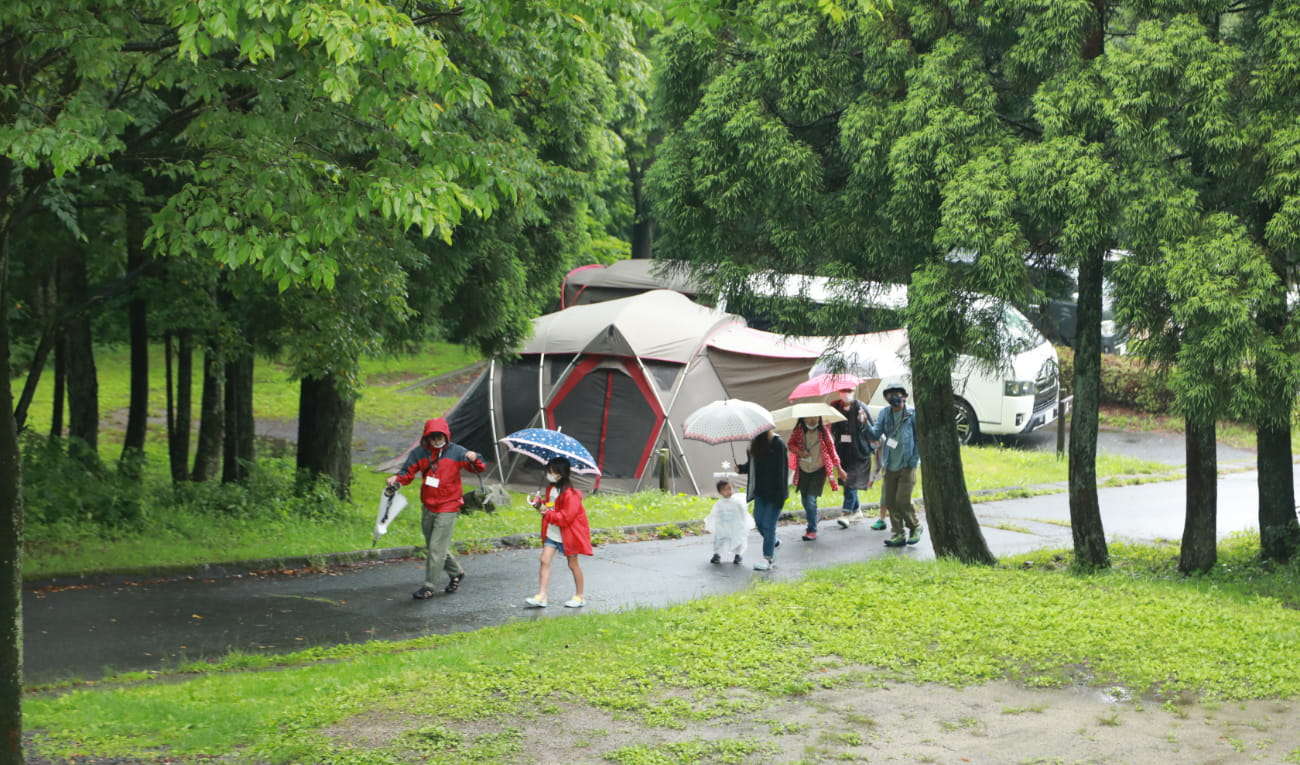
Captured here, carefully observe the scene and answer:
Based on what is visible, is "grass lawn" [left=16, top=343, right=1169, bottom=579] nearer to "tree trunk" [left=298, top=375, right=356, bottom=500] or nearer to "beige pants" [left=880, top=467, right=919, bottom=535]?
"tree trunk" [left=298, top=375, right=356, bottom=500]

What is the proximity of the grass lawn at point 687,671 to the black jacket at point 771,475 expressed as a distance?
2.98 m

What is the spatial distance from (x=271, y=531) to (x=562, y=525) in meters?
4.69

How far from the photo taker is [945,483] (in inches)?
485

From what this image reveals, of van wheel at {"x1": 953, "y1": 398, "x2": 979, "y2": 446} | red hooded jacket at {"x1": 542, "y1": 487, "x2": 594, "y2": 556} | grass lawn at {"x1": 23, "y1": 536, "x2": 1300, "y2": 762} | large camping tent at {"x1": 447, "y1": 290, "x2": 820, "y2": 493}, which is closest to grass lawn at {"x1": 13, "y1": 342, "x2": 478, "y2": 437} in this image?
large camping tent at {"x1": 447, "y1": 290, "x2": 820, "y2": 493}

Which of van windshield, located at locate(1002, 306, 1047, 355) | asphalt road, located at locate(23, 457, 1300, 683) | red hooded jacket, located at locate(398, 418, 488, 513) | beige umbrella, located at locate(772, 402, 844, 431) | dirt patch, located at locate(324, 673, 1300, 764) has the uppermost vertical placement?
van windshield, located at locate(1002, 306, 1047, 355)

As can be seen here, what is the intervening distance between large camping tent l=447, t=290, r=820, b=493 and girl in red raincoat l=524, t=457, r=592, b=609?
7.27 meters

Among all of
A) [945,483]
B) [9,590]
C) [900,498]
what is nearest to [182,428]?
[900,498]

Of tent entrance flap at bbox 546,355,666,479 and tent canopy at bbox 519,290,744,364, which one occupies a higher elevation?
tent canopy at bbox 519,290,744,364

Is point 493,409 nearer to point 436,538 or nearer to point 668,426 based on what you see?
point 668,426

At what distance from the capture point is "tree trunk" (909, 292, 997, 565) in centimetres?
1225

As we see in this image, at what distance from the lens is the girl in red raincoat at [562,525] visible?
35.0 feet

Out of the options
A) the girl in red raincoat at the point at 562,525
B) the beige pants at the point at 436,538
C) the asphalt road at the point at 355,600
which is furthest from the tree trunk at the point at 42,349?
the girl in red raincoat at the point at 562,525

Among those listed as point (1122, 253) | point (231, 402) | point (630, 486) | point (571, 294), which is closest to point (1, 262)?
point (1122, 253)

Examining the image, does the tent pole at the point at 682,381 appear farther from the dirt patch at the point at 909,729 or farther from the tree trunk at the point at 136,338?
the dirt patch at the point at 909,729
